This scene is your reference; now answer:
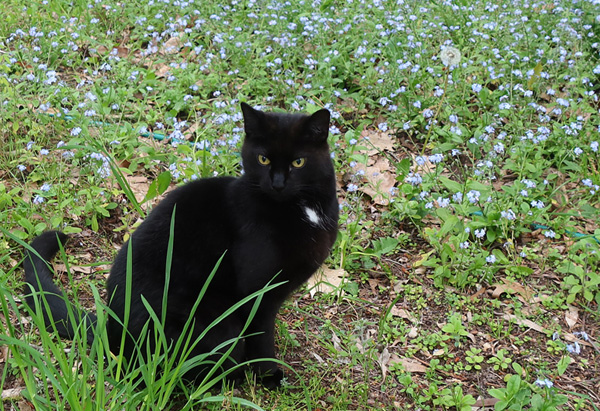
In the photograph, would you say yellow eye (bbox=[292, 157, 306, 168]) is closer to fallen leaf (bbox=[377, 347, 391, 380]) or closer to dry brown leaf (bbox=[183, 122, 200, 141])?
fallen leaf (bbox=[377, 347, 391, 380])

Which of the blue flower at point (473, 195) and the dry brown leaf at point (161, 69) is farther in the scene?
the dry brown leaf at point (161, 69)

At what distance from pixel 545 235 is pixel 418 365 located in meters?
1.19

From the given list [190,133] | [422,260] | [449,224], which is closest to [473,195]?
[449,224]

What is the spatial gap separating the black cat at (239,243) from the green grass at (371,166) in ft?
0.80

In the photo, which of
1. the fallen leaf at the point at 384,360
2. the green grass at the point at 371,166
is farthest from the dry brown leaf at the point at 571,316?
the fallen leaf at the point at 384,360

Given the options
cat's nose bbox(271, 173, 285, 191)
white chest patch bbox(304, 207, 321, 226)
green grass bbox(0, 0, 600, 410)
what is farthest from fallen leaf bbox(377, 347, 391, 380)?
cat's nose bbox(271, 173, 285, 191)

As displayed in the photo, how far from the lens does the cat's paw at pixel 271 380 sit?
300 cm

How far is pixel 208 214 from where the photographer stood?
111 inches

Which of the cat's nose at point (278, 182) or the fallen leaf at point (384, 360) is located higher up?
the cat's nose at point (278, 182)

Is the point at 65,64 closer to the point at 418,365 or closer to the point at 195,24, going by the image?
the point at 195,24

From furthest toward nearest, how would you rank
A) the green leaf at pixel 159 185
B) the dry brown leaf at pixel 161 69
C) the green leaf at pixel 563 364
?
the dry brown leaf at pixel 161 69
the green leaf at pixel 159 185
the green leaf at pixel 563 364

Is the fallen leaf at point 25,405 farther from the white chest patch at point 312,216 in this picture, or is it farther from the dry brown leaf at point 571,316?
the dry brown leaf at point 571,316

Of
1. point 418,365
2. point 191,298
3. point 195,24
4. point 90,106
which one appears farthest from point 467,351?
point 195,24

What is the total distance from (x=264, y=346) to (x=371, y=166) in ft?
6.38
